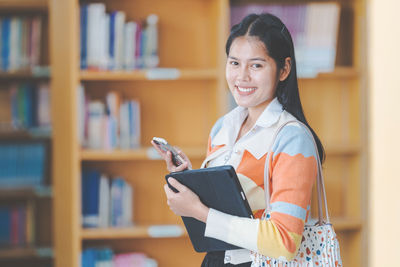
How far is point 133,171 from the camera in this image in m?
3.26

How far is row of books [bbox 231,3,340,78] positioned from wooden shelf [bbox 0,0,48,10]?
1254 millimetres

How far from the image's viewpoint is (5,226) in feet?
11.8

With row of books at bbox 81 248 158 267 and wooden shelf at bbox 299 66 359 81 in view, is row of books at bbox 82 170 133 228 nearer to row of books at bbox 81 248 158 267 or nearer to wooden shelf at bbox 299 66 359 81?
row of books at bbox 81 248 158 267

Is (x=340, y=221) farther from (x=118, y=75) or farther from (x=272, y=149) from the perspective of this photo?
(x=272, y=149)

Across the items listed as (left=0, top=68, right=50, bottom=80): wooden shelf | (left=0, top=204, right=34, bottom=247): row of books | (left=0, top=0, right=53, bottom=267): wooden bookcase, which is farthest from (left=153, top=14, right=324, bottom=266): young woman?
(left=0, top=204, right=34, bottom=247): row of books

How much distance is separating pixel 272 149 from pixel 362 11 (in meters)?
2.21

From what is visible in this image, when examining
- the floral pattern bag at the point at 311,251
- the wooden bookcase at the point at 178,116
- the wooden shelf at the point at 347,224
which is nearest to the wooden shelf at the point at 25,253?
the wooden bookcase at the point at 178,116

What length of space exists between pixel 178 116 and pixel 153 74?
0.39 metres

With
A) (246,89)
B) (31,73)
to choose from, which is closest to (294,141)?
(246,89)

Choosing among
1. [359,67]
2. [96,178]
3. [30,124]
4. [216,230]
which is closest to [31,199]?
[30,124]

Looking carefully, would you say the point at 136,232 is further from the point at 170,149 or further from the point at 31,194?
the point at 170,149

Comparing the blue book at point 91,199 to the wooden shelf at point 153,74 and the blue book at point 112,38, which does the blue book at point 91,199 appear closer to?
the wooden shelf at point 153,74

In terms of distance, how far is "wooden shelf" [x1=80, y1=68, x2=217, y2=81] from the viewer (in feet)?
9.74

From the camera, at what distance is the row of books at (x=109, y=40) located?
119 inches
